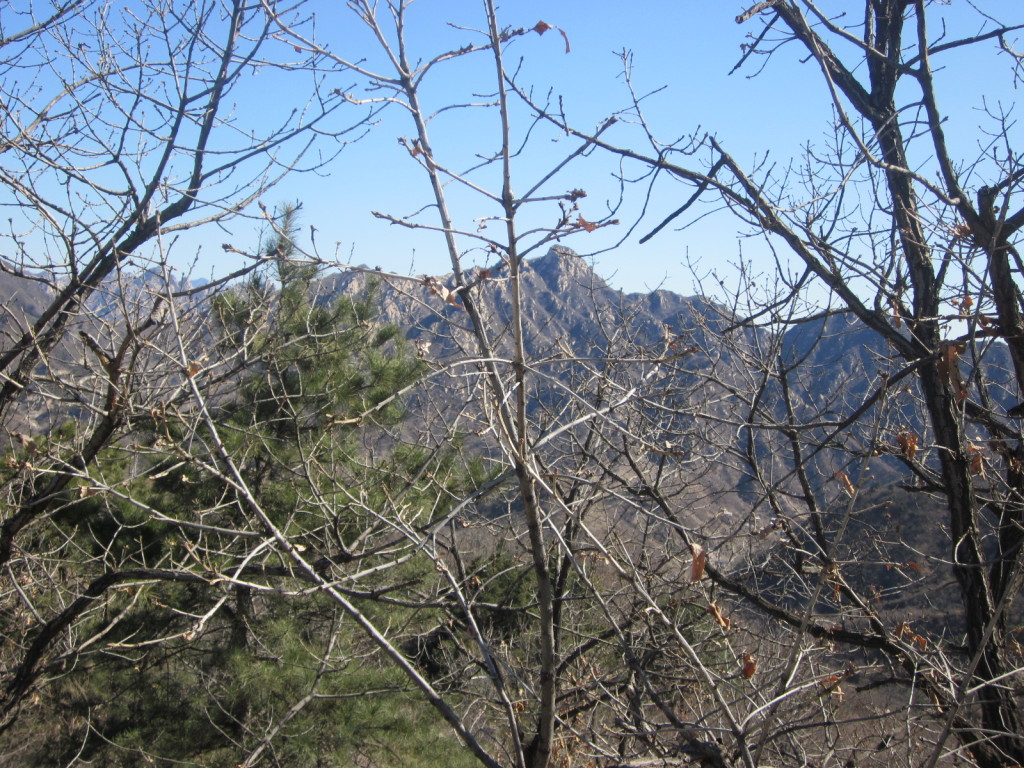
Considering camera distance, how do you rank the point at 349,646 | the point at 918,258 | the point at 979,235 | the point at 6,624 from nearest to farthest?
the point at 979,235 < the point at 918,258 < the point at 6,624 < the point at 349,646

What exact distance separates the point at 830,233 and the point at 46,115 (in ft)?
12.5

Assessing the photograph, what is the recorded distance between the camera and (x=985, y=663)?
3.01m

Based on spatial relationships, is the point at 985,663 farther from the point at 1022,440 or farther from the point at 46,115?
the point at 46,115

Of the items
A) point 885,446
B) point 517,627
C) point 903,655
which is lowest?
point 517,627

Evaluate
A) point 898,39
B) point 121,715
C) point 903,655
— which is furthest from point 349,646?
point 898,39

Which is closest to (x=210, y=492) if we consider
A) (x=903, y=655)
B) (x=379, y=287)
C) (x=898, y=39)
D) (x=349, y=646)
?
(x=349, y=646)

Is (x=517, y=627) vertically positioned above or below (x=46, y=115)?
below

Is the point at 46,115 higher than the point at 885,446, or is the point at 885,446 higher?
the point at 46,115

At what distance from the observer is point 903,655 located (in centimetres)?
377

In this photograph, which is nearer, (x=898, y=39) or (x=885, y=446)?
(x=885, y=446)

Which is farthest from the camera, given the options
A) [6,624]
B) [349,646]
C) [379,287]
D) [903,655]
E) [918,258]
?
[379,287]

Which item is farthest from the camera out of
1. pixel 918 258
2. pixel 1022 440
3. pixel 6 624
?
pixel 6 624

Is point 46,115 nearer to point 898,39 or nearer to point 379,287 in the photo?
point 898,39

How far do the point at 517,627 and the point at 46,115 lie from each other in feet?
23.8
